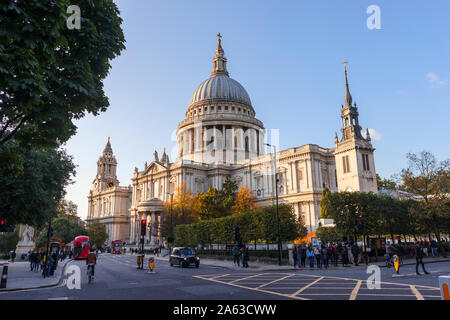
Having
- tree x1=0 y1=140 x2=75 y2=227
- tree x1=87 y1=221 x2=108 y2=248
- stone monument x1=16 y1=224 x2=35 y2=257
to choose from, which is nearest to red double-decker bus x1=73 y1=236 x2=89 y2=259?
stone monument x1=16 y1=224 x2=35 y2=257

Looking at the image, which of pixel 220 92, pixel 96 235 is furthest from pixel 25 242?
pixel 220 92

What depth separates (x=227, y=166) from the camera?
8094 cm

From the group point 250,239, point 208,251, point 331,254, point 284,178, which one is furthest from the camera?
point 284,178

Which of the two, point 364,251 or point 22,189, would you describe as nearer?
point 22,189

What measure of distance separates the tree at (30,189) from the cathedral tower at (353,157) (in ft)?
130

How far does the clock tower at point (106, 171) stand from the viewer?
376 feet

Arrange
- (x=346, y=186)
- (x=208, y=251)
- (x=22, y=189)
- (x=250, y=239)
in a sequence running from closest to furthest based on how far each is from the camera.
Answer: (x=22, y=189) → (x=250, y=239) → (x=208, y=251) → (x=346, y=186)

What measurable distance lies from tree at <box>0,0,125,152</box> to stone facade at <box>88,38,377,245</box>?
134 feet

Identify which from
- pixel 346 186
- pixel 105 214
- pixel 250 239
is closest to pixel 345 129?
pixel 346 186

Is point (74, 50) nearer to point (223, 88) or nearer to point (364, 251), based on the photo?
point (364, 251)

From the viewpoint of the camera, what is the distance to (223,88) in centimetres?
9856

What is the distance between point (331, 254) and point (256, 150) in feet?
221

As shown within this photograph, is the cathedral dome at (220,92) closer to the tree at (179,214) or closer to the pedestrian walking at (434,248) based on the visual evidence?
the tree at (179,214)

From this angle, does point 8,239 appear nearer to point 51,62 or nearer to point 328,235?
point 328,235
